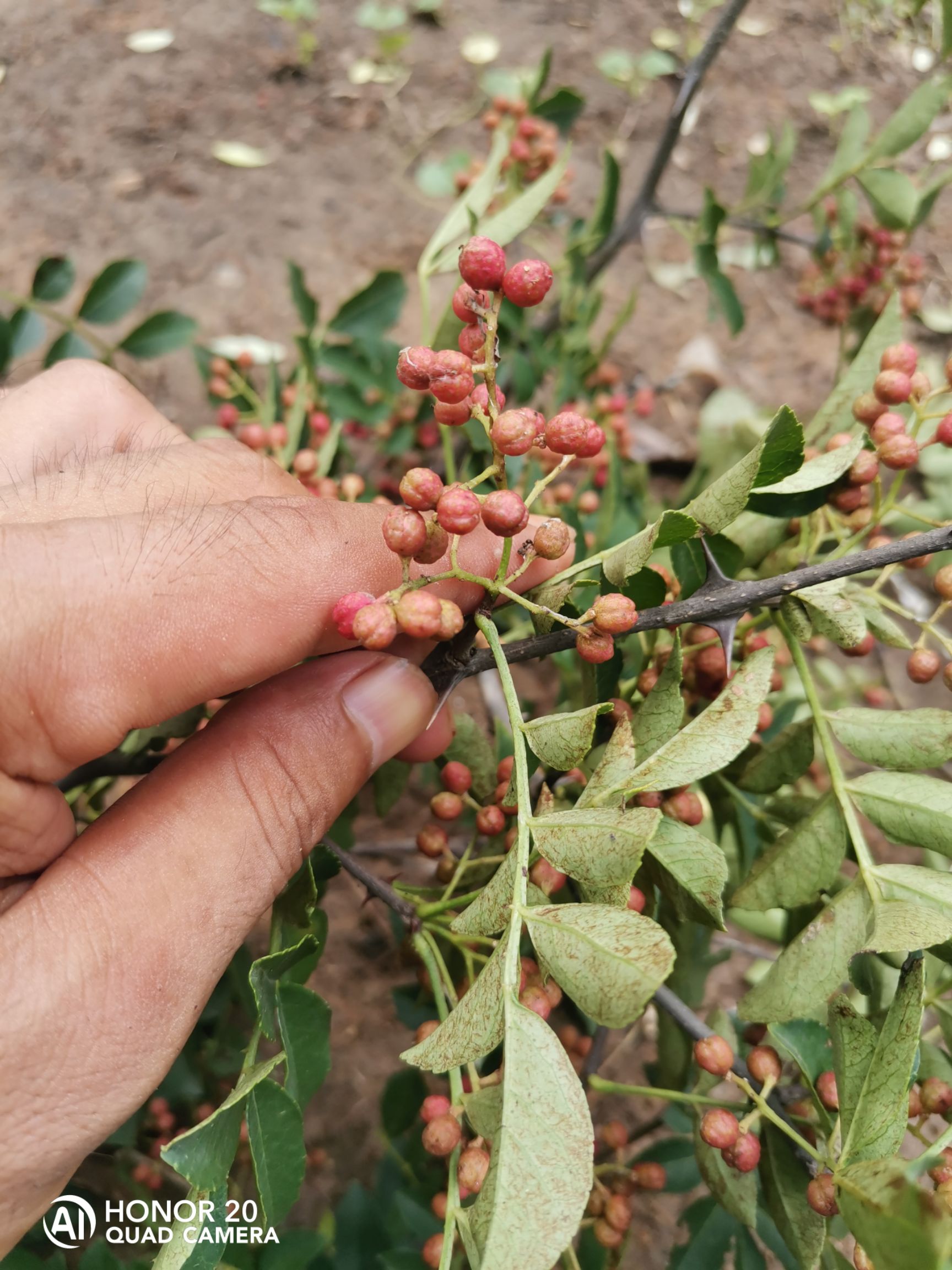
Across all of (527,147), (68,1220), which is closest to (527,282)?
(527,147)

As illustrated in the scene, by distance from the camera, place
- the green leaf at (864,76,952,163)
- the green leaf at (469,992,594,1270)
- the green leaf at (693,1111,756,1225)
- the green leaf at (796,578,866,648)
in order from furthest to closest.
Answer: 1. the green leaf at (864,76,952,163)
2. the green leaf at (693,1111,756,1225)
3. the green leaf at (796,578,866,648)
4. the green leaf at (469,992,594,1270)

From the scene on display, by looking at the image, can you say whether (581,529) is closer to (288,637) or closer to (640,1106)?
(288,637)

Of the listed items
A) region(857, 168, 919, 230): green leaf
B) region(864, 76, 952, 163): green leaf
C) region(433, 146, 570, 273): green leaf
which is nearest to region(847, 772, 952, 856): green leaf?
region(433, 146, 570, 273): green leaf

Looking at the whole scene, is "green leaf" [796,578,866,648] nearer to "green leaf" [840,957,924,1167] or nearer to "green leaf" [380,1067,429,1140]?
"green leaf" [840,957,924,1167]


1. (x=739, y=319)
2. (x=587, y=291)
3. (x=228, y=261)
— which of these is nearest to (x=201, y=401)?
(x=228, y=261)

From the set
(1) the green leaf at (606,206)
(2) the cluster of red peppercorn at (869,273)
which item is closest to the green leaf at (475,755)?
(1) the green leaf at (606,206)

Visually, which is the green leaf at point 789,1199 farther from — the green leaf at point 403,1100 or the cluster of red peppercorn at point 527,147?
the cluster of red peppercorn at point 527,147

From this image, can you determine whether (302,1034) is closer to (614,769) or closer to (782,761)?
(614,769)
